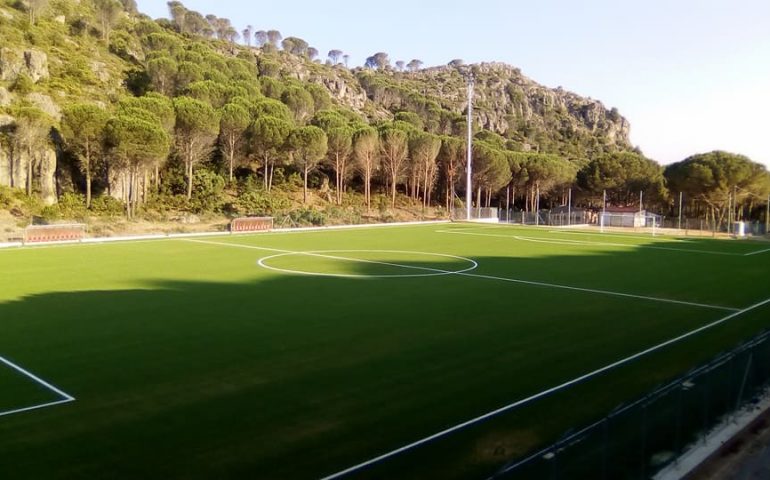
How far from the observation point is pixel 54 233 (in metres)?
32.0

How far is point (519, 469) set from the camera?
15.0 ft

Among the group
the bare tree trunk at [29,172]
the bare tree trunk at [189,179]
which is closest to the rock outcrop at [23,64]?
the bare tree trunk at [29,172]

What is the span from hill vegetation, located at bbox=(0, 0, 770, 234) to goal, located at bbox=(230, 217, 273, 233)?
432 centimetres

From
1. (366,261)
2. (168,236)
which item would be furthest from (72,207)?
(366,261)

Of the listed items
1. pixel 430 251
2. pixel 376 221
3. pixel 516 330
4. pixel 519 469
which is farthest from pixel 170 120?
pixel 519 469

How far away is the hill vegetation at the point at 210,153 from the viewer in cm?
4425

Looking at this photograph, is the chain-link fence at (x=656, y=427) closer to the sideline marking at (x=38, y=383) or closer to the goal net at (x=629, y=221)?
the sideline marking at (x=38, y=383)

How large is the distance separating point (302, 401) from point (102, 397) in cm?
272

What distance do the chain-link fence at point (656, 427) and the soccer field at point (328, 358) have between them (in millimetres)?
1214

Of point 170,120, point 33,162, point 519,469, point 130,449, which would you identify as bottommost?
point 130,449

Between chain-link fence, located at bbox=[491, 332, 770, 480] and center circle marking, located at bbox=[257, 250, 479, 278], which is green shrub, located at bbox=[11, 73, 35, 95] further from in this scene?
chain-link fence, located at bbox=[491, 332, 770, 480]

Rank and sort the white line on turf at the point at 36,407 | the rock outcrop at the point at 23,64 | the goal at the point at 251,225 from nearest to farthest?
the white line on turf at the point at 36,407 < the goal at the point at 251,225 < the rock outcrop at the point at 23,64

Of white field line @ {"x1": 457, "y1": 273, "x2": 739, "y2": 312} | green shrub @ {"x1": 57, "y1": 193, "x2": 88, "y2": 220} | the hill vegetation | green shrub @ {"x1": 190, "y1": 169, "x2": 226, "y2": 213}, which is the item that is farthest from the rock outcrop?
white field line @ {"x1": 457, "y1": 273, "x2": 739, "y2": 312}

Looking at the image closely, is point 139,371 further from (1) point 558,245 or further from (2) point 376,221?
(2) point 376,221
